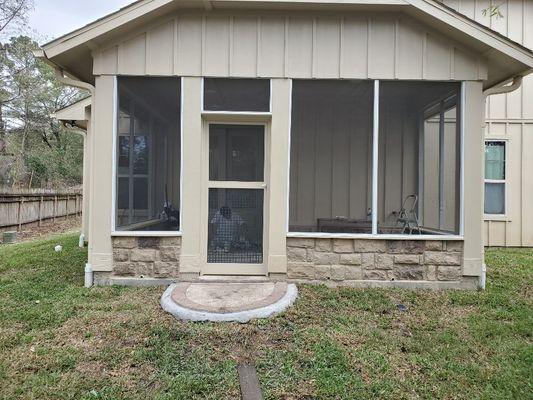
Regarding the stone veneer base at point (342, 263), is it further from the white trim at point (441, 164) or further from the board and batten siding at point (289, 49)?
the board and batten siding at point (289, 49)

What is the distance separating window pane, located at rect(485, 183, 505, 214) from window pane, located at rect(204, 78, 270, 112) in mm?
5494

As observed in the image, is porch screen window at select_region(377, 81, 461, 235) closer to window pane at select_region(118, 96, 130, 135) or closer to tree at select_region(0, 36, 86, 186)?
window pane at select_region(118, 96, 130, 135)

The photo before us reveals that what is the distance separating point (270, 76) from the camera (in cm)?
453

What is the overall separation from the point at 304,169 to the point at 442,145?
185 cm

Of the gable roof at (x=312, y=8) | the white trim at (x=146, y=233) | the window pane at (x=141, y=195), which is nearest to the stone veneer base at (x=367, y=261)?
the white trim at (x=146, y=233)

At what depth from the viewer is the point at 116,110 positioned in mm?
4539

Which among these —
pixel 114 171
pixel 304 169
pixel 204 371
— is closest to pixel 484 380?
pixel 204 371

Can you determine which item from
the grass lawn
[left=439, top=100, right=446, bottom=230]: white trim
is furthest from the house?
the grass lawn

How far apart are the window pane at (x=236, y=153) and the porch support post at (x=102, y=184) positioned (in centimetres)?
122

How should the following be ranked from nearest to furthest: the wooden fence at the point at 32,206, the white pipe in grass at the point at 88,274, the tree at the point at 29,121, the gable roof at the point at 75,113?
the white pipe in grass at the point at 88,274
the gable roof at the point at 75,113
the wooden fence at the point at 32,206
the tree at the point at 29,121

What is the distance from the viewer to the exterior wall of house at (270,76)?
4.50 m

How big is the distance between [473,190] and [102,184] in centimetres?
449

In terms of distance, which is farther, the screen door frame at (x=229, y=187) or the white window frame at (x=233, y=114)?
the screen door frame at (x=229, y=187)

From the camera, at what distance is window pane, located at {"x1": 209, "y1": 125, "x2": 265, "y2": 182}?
469 centimetres
